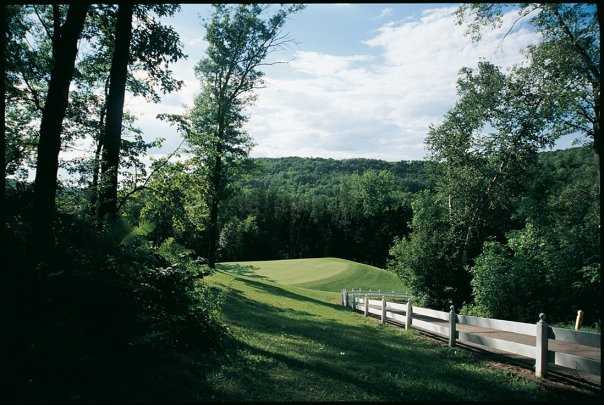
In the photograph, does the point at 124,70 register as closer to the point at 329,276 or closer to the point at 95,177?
the point at 95,177

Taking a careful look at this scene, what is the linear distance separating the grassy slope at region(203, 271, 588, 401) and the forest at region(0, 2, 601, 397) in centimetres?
114

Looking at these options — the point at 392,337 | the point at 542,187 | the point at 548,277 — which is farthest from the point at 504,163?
the point at 392,337

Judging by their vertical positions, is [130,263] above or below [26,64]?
below

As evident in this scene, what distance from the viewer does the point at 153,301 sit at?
8555mm

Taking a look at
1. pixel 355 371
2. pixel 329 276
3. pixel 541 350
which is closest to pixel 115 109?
pixel 355 371

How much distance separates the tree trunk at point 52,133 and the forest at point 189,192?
32 millimetres

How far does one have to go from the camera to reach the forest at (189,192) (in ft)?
23.2

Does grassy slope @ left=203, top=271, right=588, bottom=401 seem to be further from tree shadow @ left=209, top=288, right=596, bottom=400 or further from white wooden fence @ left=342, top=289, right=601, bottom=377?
white wooden fence @ left=342, top=289, right=601, bottom=377

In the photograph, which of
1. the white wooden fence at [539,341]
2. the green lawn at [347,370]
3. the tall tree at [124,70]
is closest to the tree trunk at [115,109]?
the tall tree at [124,70]

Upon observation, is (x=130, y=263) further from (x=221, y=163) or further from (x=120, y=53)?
(x=221, y=163)

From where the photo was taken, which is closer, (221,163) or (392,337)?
(392,337)

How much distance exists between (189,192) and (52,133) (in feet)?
23.3

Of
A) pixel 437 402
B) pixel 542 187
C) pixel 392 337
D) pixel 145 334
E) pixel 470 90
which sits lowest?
pixel 392 337

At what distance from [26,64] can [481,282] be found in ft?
73.2
